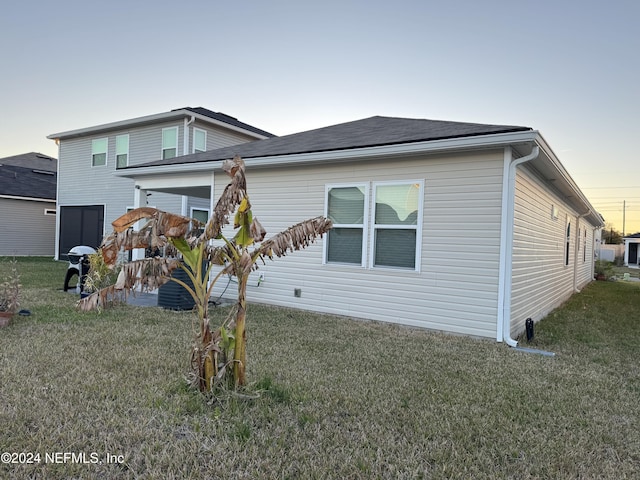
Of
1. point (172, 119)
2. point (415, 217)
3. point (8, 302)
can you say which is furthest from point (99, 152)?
point (415, 217)

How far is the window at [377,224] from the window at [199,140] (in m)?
8.59

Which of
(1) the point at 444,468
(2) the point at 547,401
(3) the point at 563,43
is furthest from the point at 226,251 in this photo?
(3) the point at 563,43

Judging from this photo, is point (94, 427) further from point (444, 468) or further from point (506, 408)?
point (506, 408)

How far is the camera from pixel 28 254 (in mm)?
19484

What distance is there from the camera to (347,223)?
23.4 ft

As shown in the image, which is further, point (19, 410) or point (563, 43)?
point (563, 43)

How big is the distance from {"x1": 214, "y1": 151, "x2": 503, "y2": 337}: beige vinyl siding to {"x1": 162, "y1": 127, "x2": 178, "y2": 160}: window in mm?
7732

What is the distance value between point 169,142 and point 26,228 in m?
10.8

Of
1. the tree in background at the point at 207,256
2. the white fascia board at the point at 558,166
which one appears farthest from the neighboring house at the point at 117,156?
the white fascia board at the point at 558,166

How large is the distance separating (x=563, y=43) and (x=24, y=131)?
19761mm

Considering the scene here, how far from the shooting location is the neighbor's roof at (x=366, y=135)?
20.1 feet

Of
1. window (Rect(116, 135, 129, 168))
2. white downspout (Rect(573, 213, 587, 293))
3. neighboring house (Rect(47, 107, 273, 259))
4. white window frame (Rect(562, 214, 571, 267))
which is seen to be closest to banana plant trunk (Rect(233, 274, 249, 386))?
neighboring house (Rect(47, 107, 273, 259))

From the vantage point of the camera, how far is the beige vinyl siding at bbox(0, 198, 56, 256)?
1869cm

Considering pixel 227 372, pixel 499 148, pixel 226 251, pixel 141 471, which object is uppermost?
pixel 499 148
